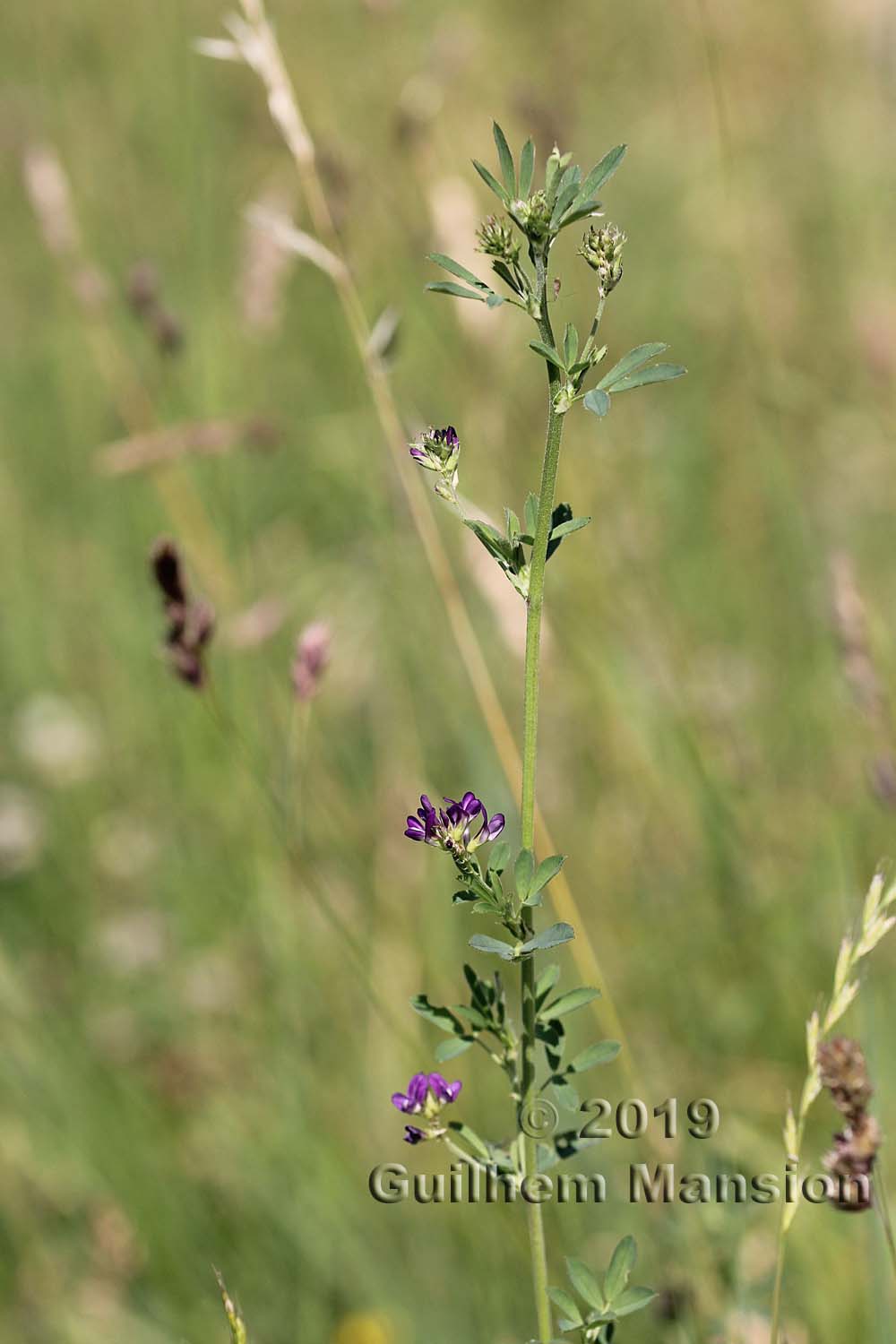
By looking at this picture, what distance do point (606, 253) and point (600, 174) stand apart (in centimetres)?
6

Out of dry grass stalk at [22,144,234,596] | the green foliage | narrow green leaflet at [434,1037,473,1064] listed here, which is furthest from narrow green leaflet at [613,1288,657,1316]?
dry grass stalk at [22,144,234,596]

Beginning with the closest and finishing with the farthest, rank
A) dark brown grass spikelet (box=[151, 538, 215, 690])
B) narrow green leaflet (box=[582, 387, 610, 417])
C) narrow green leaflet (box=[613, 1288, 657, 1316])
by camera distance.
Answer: narrow green leaflet (box=[582, 387, 610, 417]) → narrow green leaflet (box=[613, 1288, 657, 1316]) → dark brown grass spikelet (box=[151, 538, 215, 690])

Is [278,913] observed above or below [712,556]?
below

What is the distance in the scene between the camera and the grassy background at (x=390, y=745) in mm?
1786

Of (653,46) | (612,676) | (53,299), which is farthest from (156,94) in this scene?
(612,676)

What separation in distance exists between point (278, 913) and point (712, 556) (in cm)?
139

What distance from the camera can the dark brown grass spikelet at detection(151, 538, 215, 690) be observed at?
4.08 feet

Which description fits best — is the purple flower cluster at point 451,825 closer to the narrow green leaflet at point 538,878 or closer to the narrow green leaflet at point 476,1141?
the narrow green leaflet at point 538,878

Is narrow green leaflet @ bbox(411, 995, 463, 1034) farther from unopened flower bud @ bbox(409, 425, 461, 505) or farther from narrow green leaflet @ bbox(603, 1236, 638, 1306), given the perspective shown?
unopened flower bud @ bbox(409, 425, 461, 505)

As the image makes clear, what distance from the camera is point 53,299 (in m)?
4.12

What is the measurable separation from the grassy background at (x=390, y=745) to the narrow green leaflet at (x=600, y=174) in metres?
0.80

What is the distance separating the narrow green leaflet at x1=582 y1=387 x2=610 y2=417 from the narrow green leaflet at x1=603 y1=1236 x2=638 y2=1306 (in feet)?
1.96

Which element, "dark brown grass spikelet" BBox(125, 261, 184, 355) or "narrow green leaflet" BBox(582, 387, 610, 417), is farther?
"dark brown grass spikelet" BBox(125, 261, 184, 355)

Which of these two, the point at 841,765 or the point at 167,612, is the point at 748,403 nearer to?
the point at 841,765
